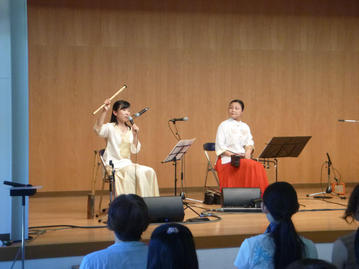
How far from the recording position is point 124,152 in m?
5.66

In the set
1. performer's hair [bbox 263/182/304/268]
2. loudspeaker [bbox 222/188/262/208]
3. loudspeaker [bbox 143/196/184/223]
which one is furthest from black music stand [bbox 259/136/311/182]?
performer's hair [bbox 263/182/304/268]

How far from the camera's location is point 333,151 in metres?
8.18

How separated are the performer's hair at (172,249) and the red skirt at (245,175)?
4386 millimetres

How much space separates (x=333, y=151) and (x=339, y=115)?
1.96 ft

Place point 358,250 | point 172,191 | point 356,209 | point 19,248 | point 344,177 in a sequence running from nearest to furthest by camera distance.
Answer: point 358,250 < point 356,209 < point 19,248 < point 172,191 < point 344,177

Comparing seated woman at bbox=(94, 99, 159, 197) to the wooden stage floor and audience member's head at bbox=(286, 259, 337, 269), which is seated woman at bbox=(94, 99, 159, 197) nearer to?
the wooden stage floor

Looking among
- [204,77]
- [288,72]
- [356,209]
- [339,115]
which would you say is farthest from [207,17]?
[356,209]

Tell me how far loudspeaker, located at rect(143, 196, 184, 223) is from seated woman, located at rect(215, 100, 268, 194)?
1.67 meters

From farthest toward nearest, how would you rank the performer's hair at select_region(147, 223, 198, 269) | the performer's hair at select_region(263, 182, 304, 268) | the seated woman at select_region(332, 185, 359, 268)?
1. the performer's hair at select_region(263, 182, 304, 268)
2. the seated woman at select_region(332, 185, 359, 268)
3. the performer's hair at select_region(147, 223, 198, 269)

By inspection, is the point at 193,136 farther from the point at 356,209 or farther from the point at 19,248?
the point at 356,209

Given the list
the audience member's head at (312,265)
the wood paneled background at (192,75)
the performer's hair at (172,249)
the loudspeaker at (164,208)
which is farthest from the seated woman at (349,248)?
the wood paneled background at (192,75)

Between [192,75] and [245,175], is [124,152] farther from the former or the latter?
[192,75]

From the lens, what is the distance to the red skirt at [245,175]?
6.10 m

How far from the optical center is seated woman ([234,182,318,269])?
2111mm
